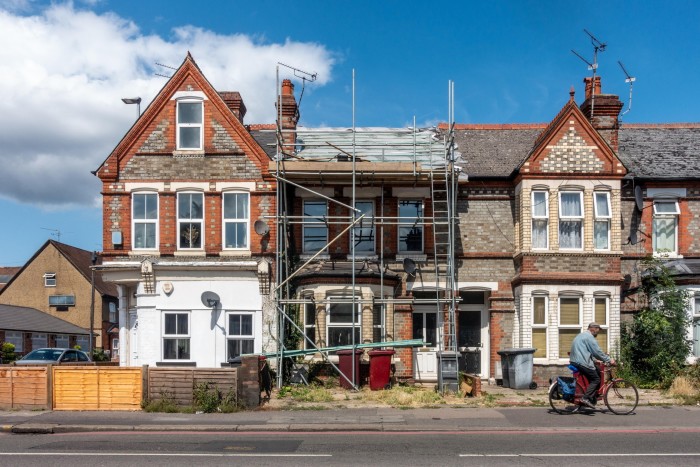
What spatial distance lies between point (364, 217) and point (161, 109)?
6996 millimetres

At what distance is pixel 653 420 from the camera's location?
14.4 m

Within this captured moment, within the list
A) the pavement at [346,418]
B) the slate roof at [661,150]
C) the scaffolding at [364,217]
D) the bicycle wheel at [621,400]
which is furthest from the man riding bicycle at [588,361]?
the slate roof at [661,150]

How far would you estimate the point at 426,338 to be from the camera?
22.7 meters

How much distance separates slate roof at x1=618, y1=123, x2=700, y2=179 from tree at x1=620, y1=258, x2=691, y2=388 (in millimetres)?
3066

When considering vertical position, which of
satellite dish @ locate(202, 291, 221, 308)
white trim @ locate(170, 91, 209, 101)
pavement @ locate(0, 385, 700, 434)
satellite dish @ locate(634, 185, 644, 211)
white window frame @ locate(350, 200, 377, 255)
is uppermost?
white trim @ locate(170, 91, 209, 101)

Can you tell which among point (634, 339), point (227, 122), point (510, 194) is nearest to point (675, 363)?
point (634, 339)

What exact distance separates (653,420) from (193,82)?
15.4 m

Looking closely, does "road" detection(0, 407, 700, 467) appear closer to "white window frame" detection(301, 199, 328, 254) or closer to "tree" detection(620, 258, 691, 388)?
"tree" detection(620, 258, 691, 388)

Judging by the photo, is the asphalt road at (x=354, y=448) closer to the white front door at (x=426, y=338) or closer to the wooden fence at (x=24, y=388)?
the wooden fence at (x=24, y=388)

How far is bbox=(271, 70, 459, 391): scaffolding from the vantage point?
67.6 feet

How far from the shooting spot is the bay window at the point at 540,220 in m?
21.5

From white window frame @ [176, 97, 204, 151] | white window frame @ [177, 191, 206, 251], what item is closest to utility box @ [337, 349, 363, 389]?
white window frame @ [177, 191, 206, 251]

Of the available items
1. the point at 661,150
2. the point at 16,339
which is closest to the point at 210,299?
the point at 661,150

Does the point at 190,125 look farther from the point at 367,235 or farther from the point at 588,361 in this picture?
the point at 588,361
